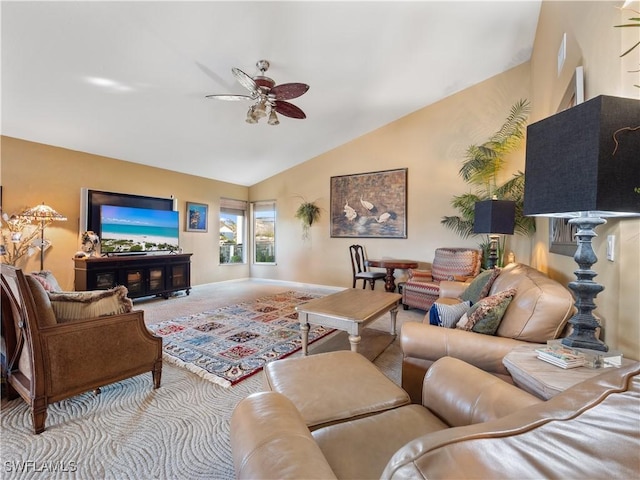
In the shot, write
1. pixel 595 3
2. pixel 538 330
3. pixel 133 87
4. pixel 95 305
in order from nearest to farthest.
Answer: pixel 538 330, pixel 595 3, pixel 95 305, pixel 133 87

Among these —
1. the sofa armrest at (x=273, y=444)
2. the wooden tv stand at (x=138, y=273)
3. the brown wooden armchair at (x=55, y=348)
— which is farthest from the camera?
the wooden tv stand at (x=138, y=273)

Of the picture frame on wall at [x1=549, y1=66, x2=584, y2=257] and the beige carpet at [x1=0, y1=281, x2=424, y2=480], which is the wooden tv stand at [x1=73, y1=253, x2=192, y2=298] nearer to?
the beige carpet at [x1=0, y1=281, x2=424, y2=480]

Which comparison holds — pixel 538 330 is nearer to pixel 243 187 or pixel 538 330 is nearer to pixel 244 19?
pixel 244 19

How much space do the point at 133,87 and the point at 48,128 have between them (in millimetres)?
1491

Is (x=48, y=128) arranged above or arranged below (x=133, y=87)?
below

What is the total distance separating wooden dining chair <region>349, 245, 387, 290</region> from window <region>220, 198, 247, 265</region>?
3.01m

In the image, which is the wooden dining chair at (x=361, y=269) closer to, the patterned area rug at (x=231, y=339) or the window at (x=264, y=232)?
the patterned area rug at (x=231, y=339)

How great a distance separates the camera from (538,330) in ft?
4.69

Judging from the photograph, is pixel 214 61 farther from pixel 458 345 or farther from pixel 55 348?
pixel 458 345

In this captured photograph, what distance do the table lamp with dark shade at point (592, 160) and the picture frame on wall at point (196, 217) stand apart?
19.2 feet

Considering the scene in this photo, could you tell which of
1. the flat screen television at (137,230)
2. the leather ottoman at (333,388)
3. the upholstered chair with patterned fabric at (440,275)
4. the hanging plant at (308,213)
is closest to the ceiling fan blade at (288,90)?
the leather ottoman at (333,388)

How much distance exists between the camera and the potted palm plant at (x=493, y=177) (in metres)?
3.85

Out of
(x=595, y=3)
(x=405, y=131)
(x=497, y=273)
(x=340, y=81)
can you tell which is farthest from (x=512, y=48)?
(x=497, y=273)

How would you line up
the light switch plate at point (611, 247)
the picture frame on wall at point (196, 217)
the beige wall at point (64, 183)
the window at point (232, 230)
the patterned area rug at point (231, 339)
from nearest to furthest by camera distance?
the light switch plate at point (611, 247)
the patterned area rug at point (231, 339)
the beige wall at point (64, 183)
the picture frame on wall at point (196, 217)
the window at point (232, 230)
